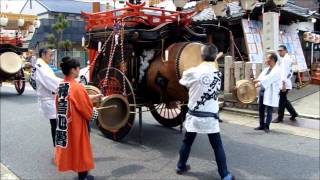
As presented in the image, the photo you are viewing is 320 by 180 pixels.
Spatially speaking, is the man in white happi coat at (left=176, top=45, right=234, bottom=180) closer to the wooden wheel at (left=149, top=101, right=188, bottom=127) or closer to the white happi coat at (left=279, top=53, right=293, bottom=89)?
the wooden wheel at (left=149, top=101, right=188, bottom=127)

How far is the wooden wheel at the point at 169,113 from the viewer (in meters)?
7.68

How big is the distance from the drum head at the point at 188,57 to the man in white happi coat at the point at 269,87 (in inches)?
96.8

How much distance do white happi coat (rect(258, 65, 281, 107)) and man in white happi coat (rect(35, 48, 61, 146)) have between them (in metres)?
4.41

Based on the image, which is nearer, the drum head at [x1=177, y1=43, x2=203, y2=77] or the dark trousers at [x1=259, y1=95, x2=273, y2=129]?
the drum head at [x1=177, y1=43, x2=203, y2=77]

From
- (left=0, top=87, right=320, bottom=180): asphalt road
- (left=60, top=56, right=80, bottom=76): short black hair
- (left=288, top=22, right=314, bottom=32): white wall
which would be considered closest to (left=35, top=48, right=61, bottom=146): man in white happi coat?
(left=0, top=87, right=320, bottom=180): asphalt road

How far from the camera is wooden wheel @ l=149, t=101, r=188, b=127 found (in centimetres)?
768

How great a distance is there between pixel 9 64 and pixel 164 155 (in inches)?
375

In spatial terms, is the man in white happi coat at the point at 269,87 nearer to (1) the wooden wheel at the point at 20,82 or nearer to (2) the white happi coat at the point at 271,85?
(2) the white happi coat at the point at 271,85

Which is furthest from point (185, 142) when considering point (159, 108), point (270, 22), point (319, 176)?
point (270, 22)

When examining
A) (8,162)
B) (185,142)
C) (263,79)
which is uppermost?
(263,79)

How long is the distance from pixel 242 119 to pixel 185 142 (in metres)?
4.57

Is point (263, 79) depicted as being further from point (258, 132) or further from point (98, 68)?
point (98, 68)

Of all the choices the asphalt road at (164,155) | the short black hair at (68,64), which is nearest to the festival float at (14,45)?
the asphalt road at (164,155)

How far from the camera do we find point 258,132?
8.07 m
